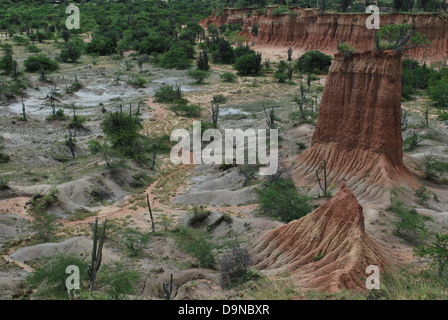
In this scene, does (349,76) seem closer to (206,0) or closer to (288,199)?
(288,199)

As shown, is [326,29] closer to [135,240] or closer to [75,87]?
[75,87]

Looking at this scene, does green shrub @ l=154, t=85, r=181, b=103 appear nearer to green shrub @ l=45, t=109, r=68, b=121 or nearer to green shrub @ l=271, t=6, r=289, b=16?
green shrub @ l=45, t=109, r=68, b=121

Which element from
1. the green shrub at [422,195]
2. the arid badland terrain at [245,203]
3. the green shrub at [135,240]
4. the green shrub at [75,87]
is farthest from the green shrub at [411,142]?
the green shrub at [75,87]

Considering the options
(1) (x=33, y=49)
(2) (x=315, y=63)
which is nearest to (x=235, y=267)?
(2) (x=315, y=63)

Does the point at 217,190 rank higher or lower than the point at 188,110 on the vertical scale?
lower

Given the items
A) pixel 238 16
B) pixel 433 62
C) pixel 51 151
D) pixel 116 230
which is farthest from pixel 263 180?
pixel 238 16

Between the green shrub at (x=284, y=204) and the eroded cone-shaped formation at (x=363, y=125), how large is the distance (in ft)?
10.2

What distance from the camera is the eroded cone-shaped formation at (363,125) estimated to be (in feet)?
66.4

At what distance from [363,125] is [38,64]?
47.2 m

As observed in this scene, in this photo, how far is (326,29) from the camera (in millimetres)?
65438

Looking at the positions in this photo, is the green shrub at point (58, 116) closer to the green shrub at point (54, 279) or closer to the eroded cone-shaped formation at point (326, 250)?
the green shrub at point (54, 279)

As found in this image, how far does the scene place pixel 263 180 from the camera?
24.2 meters

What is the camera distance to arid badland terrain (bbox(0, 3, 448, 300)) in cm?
1266
